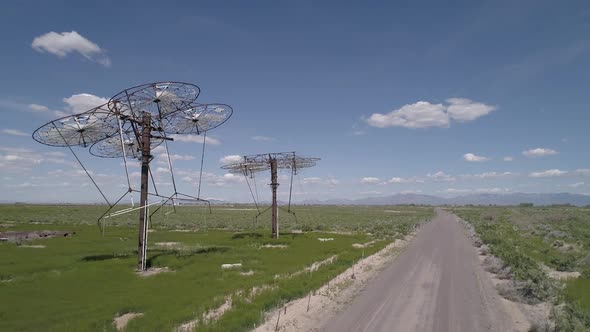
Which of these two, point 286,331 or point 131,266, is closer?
point 286,331

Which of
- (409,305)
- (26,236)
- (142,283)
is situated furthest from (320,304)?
(26,236)

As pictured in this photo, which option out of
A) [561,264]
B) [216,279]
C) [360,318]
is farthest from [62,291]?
[561,264]

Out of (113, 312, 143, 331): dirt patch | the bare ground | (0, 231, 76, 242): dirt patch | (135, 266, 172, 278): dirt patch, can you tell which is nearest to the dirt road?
the bare ground

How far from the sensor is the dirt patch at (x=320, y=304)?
12.4m

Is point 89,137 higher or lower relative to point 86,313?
higher

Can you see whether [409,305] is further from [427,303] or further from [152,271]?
[152,271]

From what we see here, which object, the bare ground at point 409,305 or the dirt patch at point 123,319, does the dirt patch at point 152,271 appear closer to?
the dirt patch at point 123,319

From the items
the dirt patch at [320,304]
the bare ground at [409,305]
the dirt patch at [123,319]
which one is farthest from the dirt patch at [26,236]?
the bare ground at [409,305]

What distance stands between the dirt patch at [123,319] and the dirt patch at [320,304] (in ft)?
14.1

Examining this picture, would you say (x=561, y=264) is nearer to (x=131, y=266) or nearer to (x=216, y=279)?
(x=216, y=279)

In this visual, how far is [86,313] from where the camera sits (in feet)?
43.5

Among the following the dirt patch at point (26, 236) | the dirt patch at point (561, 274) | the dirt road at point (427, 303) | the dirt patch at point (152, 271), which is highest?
the dirt patch at point (26, 236)

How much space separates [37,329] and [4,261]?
16.6 metres

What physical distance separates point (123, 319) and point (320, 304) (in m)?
7.15
